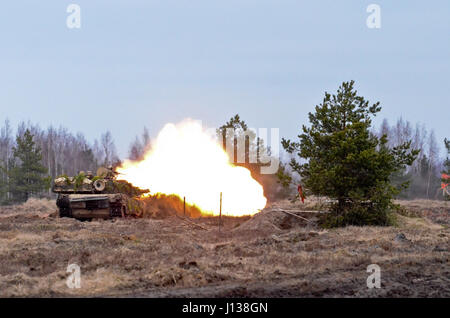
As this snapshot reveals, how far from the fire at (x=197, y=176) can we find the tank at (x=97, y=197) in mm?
1079

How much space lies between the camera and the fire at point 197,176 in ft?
106

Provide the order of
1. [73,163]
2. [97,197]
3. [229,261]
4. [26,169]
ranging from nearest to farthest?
[229,261] → [97,197] → [26,169] → [73,163]

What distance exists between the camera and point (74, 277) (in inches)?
515

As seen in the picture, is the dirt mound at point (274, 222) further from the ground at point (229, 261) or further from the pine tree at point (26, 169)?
the pine tree at point (26, 169)

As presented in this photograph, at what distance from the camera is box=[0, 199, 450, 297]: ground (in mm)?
12094

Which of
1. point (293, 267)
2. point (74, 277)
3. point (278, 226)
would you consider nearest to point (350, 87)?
point (278, 226)

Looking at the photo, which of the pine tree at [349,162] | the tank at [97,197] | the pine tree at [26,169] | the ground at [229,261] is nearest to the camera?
the ground at [229,261]

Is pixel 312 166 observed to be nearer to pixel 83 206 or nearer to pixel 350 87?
pixel 350 87

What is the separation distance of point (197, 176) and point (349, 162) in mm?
11887

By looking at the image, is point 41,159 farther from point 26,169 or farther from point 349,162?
point 349,162

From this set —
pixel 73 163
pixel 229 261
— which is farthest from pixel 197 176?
pixel 73 163

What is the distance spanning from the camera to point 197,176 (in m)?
33.0

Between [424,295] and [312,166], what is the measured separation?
12931 millimetres

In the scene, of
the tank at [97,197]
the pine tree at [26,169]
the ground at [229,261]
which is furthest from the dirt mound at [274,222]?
the pine tree at [26,169]
